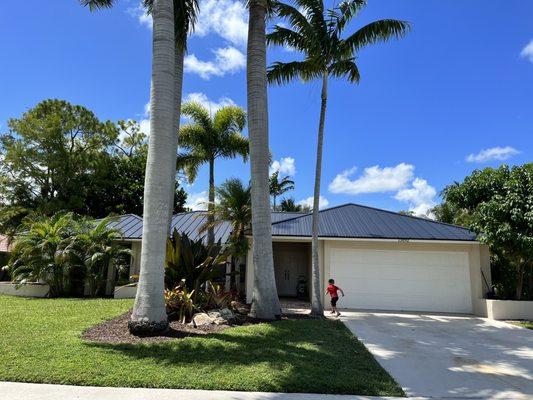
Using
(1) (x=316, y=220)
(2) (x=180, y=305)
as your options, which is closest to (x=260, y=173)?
(1) (x=316, y=220)

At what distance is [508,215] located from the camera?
13.2 metres

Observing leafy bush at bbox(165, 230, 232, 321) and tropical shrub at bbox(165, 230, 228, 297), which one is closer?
leafy bush at bbox(165, 230, 232, 321)

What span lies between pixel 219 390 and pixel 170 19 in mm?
7608

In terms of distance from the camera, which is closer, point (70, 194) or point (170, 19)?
point (170, 19)

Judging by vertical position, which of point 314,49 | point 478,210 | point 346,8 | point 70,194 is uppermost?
point 346,8

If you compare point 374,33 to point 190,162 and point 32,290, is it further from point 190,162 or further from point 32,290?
point 32,290

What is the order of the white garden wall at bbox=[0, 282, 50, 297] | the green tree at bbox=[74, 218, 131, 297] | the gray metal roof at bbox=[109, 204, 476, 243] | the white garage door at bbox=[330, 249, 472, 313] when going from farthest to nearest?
the white garden wall at bbox=[0, 282, 50, 297], the green tree at bbox=[74, 218, 131, 297], the white garage door at bbox=[330, 249, 472, 313], the gray metal roof at bbox=[109, 204, 476, 243]

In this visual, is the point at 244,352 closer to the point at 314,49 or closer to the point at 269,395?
the point at 269,395

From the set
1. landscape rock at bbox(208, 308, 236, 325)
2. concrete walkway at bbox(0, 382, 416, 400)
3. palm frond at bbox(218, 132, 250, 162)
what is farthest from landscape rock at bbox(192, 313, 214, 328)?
palm frond at bbox(218, 132, 250, 162)

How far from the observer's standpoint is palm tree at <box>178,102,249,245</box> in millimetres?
19875

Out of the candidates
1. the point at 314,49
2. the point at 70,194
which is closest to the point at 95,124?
the point at 70,194

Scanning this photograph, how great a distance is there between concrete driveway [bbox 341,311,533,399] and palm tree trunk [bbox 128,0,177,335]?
4.51 meters

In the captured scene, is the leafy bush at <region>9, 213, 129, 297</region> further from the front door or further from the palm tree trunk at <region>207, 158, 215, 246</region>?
the front door

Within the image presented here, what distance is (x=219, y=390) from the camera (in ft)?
17.8
